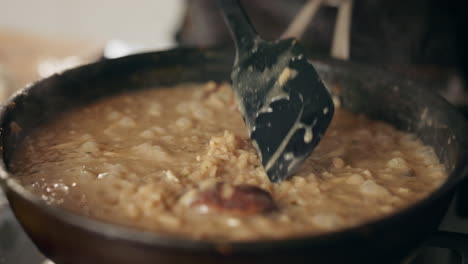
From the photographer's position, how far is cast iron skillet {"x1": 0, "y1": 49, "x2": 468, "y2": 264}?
0.97 meters

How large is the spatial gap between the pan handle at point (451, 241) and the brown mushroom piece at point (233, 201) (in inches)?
15.2

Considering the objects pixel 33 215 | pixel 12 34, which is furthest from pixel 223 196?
pixel 12 34

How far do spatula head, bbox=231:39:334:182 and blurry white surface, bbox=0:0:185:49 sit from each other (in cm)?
287

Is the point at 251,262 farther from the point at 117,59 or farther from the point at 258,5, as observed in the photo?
the point at 258,5

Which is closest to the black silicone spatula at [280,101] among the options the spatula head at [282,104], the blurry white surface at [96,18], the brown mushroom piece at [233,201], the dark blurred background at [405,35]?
the spatula head at [282,104]

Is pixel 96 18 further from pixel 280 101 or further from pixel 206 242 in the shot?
pixel 206 242

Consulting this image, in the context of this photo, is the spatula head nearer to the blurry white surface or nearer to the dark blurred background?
the dark blurred background

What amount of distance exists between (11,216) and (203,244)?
107 centimetres

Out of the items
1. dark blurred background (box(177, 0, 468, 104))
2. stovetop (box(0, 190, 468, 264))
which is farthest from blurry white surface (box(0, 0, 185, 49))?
stovetop (box(0, 190, 468, 264))

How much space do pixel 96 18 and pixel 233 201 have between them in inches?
144

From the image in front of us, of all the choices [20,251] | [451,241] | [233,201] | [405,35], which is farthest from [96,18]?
[451,241]

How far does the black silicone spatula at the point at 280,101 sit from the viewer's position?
4.64ft

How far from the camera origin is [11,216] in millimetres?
1784

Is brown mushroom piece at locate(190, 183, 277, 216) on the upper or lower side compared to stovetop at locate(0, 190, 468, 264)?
upper
